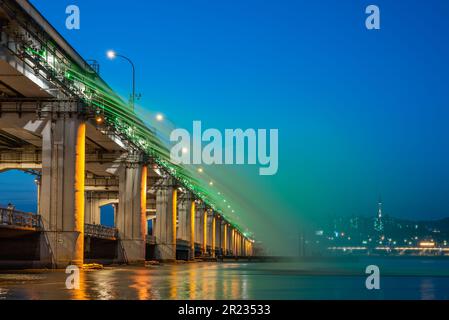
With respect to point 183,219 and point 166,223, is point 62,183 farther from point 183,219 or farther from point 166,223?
point 183,219

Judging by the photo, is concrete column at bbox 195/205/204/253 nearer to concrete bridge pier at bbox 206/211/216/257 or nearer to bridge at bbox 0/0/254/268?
concrete bridge pier at bbox 206/211/216/257

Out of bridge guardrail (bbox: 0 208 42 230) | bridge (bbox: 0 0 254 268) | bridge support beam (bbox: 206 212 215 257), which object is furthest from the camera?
bridge support beam (bbox: 206 212 215 257)

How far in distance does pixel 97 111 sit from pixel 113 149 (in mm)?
19760

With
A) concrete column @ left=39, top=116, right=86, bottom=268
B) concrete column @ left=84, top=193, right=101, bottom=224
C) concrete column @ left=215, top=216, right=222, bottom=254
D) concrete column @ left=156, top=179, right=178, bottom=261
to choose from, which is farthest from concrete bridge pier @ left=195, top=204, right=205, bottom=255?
concrete column @ left=39, top=116, right=86, bottom=268

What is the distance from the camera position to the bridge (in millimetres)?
42938

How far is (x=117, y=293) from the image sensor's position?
82.6ft

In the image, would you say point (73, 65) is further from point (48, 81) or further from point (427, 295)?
point (427, 295)

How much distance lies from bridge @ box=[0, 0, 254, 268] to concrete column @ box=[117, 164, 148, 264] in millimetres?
97

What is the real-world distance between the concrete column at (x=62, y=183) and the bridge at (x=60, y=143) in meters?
0.07

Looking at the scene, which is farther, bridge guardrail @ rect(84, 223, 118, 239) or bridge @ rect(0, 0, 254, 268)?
bridge guardrail @ rect(84, 223, 118, 239)

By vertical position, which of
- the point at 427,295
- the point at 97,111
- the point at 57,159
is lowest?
the point at 427,295

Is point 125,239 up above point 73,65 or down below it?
below
